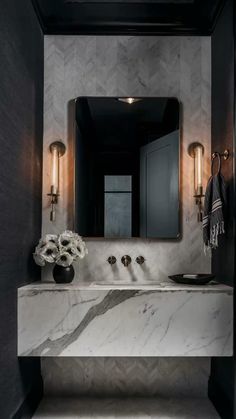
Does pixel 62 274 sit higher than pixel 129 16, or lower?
lower

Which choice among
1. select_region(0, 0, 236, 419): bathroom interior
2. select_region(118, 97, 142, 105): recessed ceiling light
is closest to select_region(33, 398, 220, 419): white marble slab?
select_region(0, 0, 236, 419): bathroom interior

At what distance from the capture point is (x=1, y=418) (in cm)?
178

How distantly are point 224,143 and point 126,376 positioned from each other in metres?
1.66

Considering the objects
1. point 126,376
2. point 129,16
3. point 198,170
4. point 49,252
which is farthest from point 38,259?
point 129,16

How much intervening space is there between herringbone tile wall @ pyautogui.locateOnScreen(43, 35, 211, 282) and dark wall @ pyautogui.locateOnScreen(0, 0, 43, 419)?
0.53 ft

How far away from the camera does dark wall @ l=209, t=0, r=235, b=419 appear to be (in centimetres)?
218

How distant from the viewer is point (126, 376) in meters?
2.60

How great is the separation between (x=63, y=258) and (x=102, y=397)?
1.02 metres

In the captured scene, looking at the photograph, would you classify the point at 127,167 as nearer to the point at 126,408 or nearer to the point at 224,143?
the point at 224,143

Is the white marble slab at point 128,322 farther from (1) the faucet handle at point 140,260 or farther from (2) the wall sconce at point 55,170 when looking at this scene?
(2) the wall sconce at point 55,170

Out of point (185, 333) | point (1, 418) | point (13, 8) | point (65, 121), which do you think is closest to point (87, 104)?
point (65, 121)

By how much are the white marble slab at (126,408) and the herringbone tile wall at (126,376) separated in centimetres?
6

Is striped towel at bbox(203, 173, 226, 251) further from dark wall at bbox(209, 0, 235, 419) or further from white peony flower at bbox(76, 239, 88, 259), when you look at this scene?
white peony flower at bbox(76, 239, 88, 259)

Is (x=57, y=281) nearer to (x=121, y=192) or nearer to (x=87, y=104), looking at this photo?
(x=121, y=192)
